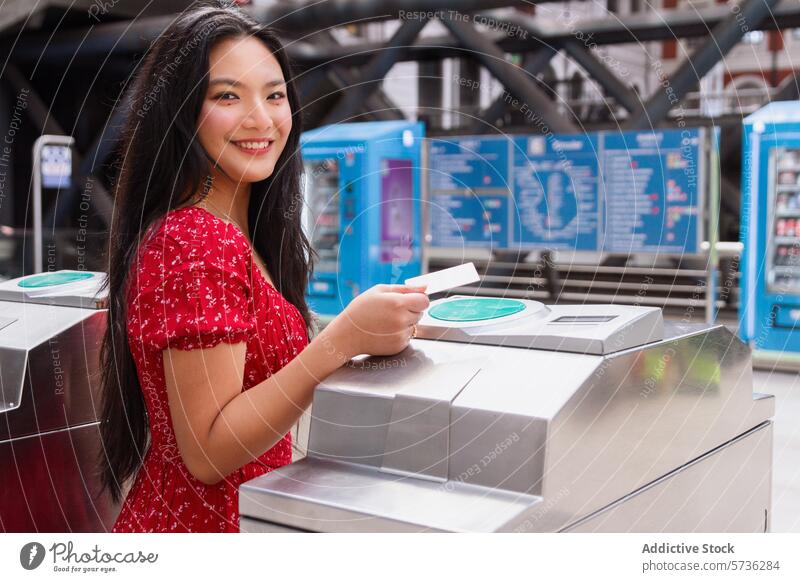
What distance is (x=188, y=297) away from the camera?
3.28ft

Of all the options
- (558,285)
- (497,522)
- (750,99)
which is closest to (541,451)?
(497,522)

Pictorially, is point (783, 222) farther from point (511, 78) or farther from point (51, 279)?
point (51, 279)

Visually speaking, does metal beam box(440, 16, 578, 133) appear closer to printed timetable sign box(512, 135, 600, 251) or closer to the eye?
printed timetable sign box(512, 135, 600, 251)

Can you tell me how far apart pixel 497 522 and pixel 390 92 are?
1030 cm

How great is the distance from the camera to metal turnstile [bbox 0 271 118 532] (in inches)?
64.6

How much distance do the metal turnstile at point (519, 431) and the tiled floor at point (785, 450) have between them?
5.95 feet

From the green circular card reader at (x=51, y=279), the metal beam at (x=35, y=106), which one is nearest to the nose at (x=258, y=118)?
the green circular card reader at (x=51, y=279)

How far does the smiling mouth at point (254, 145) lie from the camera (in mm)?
1119

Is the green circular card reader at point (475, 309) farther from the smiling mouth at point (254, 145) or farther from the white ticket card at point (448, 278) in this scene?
the smiling mouth at point (254, 145)

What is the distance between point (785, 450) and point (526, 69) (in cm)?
553

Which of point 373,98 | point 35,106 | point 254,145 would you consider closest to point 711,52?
point 373,98
